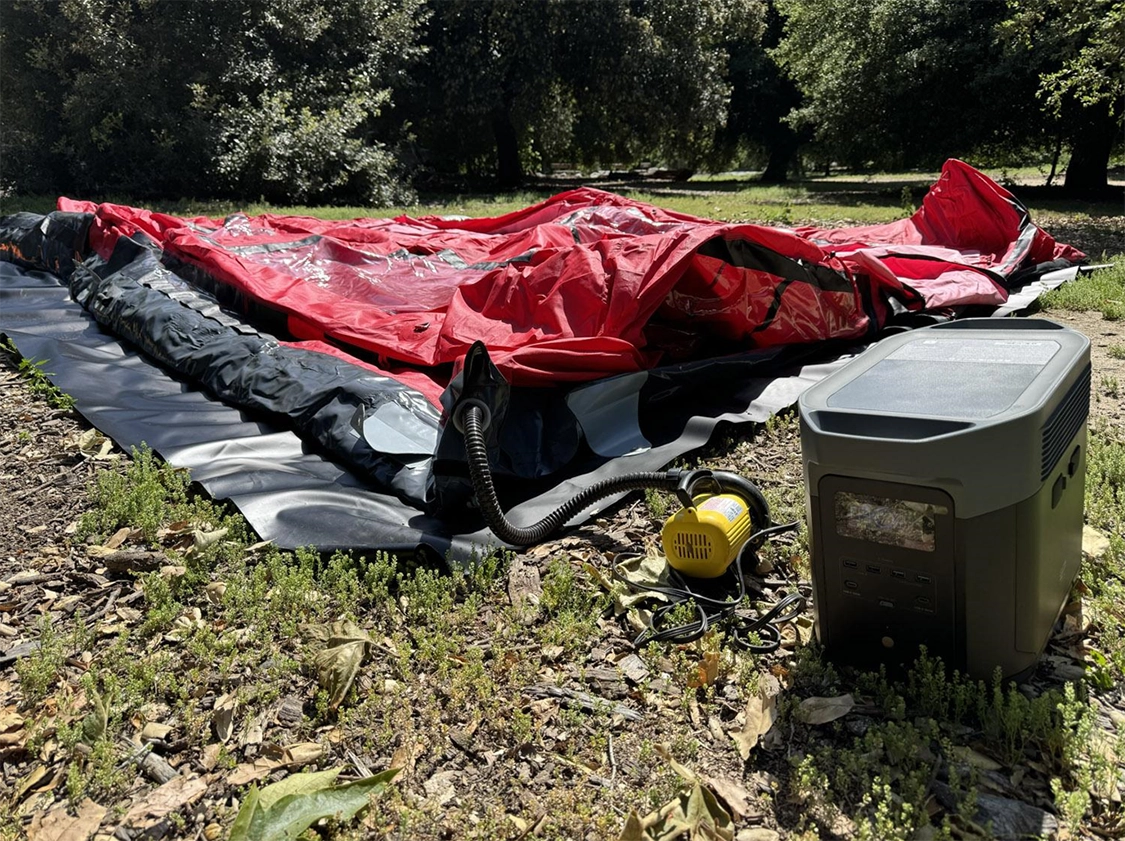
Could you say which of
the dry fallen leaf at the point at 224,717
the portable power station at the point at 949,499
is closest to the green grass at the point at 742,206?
the portable power station at the point at 949,499

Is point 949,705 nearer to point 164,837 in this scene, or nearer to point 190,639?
point 164,837

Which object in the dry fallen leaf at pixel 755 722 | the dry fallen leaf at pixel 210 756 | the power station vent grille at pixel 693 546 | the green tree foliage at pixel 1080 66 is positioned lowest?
the dry fallen leaf at pixel 755 722

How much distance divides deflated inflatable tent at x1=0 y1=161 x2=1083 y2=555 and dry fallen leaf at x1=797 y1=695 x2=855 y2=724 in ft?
3.75

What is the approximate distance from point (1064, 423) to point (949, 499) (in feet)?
1.28

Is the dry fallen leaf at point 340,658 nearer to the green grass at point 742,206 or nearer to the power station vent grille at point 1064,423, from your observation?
the power station vent grille at point 1064,423

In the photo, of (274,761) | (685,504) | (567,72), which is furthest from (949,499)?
(567,72)

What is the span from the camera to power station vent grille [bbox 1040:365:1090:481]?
67.4 inches

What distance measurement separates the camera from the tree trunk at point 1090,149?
13.5m

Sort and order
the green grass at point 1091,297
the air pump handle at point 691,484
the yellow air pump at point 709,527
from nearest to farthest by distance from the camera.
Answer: the yellow air pump at point 709,527 < the air pump handle at point 691,484 < the green grass at point 1091,297

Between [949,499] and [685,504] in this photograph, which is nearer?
[949,499]

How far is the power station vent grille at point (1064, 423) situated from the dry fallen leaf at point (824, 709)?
68cm

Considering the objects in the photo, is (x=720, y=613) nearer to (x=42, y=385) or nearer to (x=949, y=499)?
(x=949, y=499)

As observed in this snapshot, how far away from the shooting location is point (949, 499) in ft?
5.55

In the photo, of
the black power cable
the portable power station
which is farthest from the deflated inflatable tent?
the portable power station
